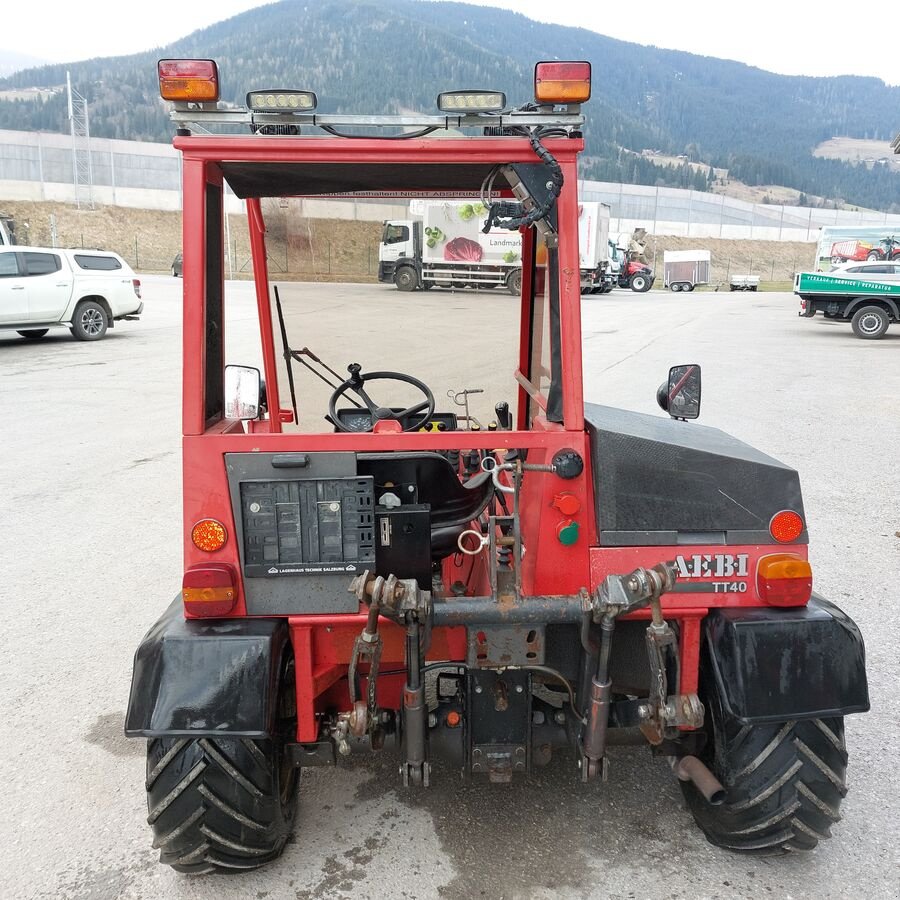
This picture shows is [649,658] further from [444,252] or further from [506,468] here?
[444,252]

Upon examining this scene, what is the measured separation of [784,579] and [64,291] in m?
17.0

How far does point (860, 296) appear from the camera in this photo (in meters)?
21.0

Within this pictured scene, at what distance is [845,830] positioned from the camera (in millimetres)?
2959

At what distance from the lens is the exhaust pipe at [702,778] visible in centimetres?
256

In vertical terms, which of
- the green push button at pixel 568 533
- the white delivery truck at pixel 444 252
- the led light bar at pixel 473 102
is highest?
the led light bar at pixel 473 102

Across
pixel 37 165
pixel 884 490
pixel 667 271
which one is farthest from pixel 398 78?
pixel 884 490

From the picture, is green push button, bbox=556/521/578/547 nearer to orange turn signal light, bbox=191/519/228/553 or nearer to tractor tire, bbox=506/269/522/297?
orange turn signal light, bbox=191/519/228/553

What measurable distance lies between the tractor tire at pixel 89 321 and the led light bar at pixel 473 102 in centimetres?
1682

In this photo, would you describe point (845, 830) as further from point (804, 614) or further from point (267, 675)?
point (267, 675)

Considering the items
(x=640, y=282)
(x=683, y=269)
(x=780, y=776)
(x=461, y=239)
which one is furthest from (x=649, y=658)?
(x=683, y=269)

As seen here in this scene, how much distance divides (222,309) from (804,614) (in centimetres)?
216

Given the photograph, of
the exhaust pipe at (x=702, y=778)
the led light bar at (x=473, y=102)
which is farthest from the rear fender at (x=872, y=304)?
the led light bar at (x=473, y=102)

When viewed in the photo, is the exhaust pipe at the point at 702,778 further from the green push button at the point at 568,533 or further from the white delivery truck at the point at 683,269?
the white delivery truck at the point at 683,269

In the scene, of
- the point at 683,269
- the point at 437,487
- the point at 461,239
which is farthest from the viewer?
the point at 683,269
